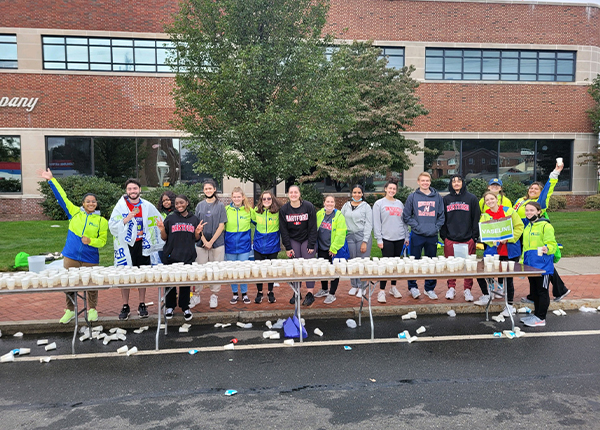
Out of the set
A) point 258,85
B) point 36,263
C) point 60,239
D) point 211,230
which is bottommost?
point 60,239

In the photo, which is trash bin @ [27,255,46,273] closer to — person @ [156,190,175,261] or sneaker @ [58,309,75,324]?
sneaker @ [58,309,75,324]

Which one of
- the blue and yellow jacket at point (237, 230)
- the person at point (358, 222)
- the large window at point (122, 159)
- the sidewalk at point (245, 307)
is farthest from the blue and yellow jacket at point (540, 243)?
the large window at point (122, 159)

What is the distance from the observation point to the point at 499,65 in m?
22.7

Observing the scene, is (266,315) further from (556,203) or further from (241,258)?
(556,203)

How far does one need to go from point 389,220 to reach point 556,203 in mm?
17557

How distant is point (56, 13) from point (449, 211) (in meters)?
19.5

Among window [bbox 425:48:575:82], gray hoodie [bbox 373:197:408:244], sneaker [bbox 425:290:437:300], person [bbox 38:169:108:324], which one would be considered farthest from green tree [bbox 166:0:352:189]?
window [bbox 425:48:575:82]

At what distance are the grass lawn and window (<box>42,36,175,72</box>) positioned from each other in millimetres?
7455

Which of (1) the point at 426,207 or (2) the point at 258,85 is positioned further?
(2) the point at 258,85

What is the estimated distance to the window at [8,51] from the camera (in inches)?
766

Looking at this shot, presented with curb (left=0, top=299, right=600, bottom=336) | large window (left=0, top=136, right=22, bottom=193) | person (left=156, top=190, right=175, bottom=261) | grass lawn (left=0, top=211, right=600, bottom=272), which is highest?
large window (left=0, top=136, right=22, bottom=193)

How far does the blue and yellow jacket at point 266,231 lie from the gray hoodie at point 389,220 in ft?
5.65

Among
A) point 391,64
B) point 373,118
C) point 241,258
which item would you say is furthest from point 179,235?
point 391,64

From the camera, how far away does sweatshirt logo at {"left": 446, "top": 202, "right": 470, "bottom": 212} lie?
301 inches
